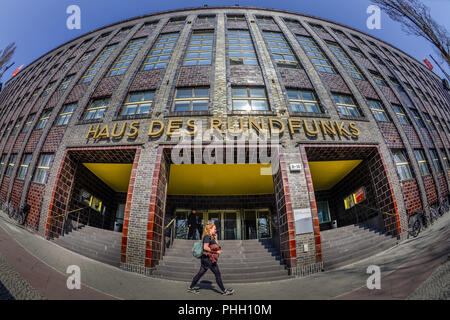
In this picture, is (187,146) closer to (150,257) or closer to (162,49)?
(150,257)

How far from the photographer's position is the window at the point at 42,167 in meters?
9.42

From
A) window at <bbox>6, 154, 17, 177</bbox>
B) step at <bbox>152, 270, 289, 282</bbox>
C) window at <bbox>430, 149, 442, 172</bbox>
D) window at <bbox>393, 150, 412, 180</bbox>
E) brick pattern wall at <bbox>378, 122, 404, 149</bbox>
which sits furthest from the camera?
window at <bbox>6, 154, 17, 177</bbox>

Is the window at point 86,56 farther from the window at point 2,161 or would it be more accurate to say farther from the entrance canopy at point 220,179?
the entrance canopy at point 220,179

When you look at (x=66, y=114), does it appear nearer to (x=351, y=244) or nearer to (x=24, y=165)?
(x=24, y=165)

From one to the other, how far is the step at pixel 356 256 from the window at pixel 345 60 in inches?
393

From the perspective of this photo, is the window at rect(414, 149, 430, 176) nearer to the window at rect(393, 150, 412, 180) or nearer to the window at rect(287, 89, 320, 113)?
the window at rect(393, 150, 412, 180)

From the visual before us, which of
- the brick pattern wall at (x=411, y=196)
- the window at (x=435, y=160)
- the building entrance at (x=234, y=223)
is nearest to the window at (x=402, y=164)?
the brick pattern wall at (x=411, y=196)

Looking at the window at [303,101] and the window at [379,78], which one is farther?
the window at [379,78]

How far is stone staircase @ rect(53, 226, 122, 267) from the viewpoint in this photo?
659 centimetres

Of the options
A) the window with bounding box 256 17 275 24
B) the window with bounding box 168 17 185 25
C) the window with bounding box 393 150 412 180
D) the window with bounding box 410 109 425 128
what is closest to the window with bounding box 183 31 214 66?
the window with bounding box 168 17 185 25

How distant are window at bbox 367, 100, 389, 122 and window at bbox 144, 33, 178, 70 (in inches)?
493

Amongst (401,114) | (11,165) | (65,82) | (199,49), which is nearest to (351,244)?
(401,114)

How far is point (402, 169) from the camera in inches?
369
